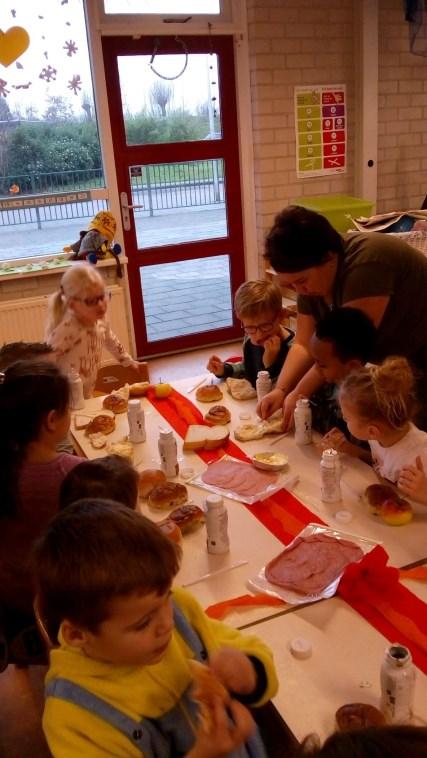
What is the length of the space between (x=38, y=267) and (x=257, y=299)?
261 centimetres

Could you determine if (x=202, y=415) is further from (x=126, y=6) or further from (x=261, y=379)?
(x=126, y=6)

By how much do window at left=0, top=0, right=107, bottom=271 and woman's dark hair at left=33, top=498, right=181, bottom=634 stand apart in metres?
4.14

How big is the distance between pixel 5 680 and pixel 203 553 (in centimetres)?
113

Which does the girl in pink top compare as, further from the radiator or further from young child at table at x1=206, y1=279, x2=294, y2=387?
the radiator

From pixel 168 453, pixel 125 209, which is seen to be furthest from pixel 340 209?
pixel 168 453

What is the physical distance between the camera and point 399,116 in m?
5.46

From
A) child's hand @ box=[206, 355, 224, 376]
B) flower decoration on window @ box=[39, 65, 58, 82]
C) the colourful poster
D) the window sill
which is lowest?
child's hand @ box=[206, 355, 224, 376]

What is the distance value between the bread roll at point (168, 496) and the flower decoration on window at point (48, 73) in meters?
3.74

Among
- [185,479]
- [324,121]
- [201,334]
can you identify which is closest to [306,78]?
[324,121]

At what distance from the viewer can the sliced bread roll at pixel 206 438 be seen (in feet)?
7.19

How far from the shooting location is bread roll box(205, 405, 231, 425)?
7.74ft

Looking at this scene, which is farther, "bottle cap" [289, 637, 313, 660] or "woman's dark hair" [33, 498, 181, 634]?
"bottle cap" [289, 637, 313, 660]

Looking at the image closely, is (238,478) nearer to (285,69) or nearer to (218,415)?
(218,415)

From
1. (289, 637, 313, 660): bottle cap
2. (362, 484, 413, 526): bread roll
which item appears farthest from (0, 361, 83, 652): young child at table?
(362, 484, 413, 526): bread roll
